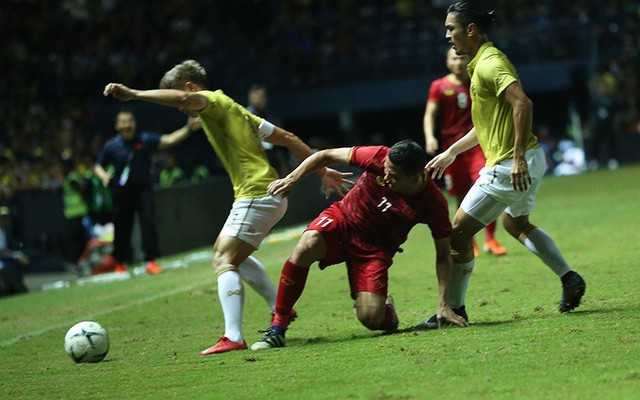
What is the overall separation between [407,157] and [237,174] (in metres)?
1.51

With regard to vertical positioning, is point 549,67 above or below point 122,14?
below

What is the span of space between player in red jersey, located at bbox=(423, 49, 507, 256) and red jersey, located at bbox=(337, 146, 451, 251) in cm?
425

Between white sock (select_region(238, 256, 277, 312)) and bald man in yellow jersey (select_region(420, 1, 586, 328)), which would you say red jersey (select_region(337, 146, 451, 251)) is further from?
white sock (select_region(238, 256, 277, 312))

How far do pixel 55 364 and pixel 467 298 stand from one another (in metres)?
3.49

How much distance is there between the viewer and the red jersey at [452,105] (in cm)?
1258

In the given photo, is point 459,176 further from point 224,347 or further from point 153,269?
point 224,347

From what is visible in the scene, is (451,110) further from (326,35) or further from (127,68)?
(326,35)

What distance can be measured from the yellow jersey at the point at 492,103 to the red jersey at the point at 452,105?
4.49m

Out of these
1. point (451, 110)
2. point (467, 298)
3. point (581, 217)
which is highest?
point (451, 110)

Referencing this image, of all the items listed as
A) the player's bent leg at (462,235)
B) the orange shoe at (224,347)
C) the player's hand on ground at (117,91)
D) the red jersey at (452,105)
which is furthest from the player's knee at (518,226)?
the red jersey at (452,105)

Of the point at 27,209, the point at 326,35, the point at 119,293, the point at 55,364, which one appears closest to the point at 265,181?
the point at 55,364

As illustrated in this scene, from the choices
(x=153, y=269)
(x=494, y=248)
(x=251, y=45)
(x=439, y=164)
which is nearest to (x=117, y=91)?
(x=439, y=164)

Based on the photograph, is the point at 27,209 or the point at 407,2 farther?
the point at 407,2

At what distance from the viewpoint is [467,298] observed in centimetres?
987
